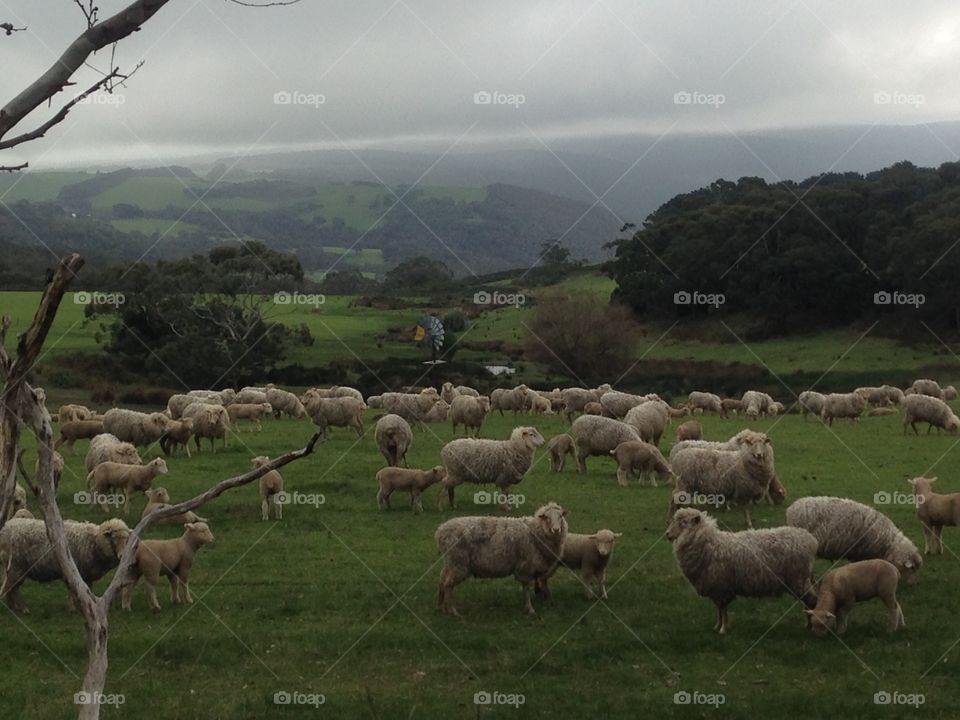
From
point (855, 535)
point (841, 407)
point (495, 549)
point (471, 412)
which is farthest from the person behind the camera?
point (841, 407)

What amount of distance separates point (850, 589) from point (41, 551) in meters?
10.7

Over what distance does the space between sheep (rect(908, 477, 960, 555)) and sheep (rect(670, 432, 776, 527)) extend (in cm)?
326

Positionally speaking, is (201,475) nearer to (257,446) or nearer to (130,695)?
(257,446)

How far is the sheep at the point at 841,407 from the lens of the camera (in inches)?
1500

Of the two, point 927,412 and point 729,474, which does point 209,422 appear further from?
point 927,412

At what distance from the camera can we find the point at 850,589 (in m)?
13.4

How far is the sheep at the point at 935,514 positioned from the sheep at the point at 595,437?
924 centimetres

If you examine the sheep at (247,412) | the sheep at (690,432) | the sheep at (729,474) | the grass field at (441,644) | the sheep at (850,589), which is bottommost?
the grass field at (441,644)

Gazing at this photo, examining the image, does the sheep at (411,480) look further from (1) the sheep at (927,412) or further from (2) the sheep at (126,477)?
(1) the sheep at (927,412)

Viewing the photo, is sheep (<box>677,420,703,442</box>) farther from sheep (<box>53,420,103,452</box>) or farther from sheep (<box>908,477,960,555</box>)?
sheep (<box>53,420,103,452</box>)

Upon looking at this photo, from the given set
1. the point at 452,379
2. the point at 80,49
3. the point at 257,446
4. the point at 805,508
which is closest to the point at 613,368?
the point at 452,379

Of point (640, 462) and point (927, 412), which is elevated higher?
point (927, 412)

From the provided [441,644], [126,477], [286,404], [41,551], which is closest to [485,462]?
[126,477]

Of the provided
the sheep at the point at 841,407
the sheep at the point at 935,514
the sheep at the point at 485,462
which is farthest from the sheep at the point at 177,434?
the sheep at the point at 841,407
